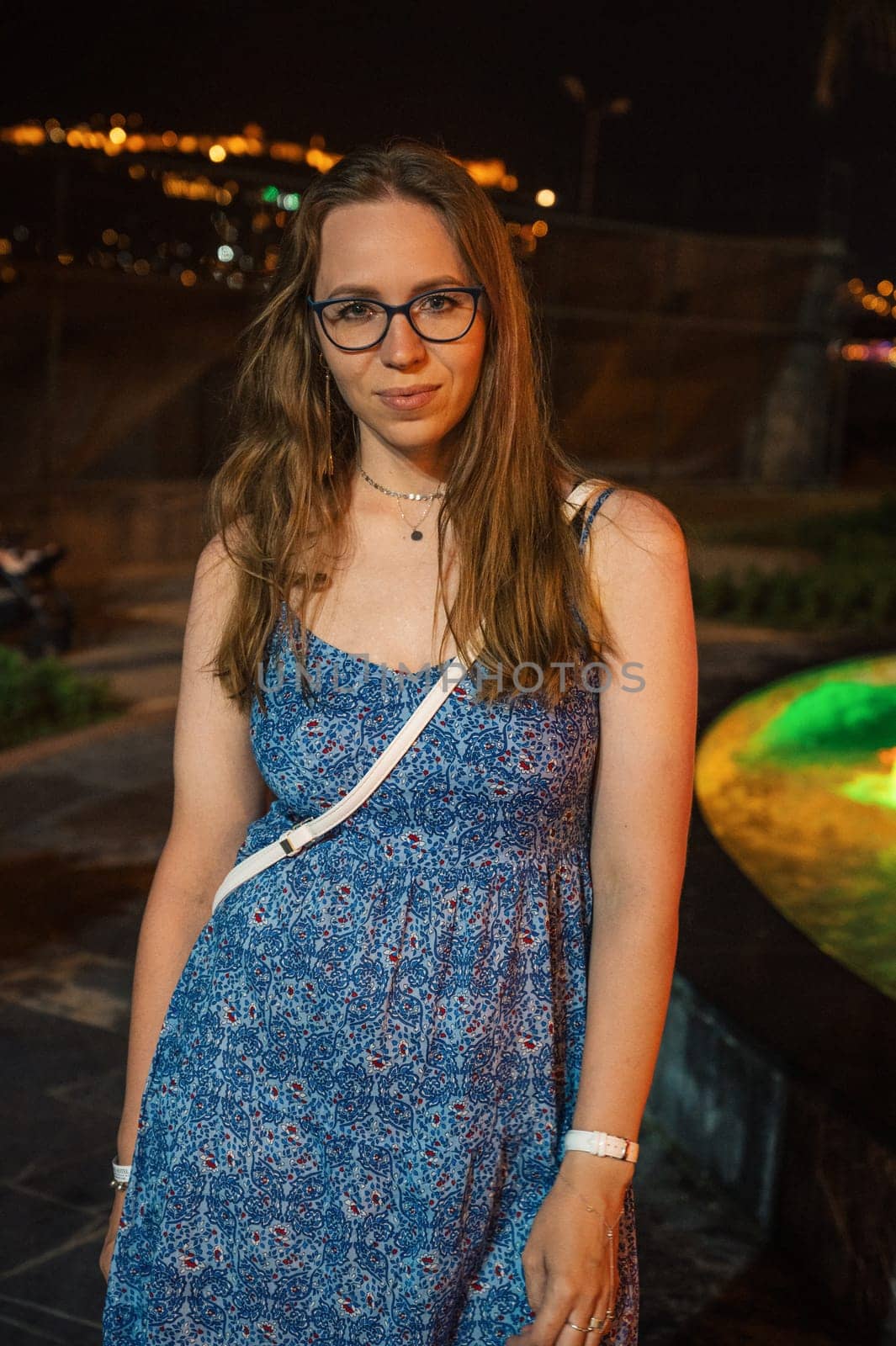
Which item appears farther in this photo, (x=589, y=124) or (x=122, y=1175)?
(x=589, y=124)

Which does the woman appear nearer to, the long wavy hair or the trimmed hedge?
the long wavy hair

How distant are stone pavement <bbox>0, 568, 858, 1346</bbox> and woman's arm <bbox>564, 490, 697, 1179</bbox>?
58.9 inches

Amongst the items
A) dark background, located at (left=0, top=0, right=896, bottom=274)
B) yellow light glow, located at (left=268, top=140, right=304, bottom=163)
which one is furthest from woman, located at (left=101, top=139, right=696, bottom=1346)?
yellow light glow, located at (left=268, top=140, right=304, bottom=163)

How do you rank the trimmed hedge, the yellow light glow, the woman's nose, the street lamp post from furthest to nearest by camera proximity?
the street lamp post → the yellow light glow → the trimmed hedge → the woman's nose

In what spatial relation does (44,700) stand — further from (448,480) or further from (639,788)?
(639,788)

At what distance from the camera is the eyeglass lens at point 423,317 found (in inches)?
58.0

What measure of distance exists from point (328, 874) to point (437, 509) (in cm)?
44

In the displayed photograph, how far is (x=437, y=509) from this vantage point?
1612 mm

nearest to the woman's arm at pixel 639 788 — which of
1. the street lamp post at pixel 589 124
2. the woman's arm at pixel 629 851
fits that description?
the woman's arm at pixel 629 851

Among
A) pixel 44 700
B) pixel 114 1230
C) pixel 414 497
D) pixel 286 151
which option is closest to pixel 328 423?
pixel 414 497

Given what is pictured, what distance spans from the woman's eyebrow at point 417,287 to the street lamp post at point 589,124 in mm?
11347

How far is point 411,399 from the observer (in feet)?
4.89

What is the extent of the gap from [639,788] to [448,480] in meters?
0.42

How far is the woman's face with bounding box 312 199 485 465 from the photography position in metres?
1.47
